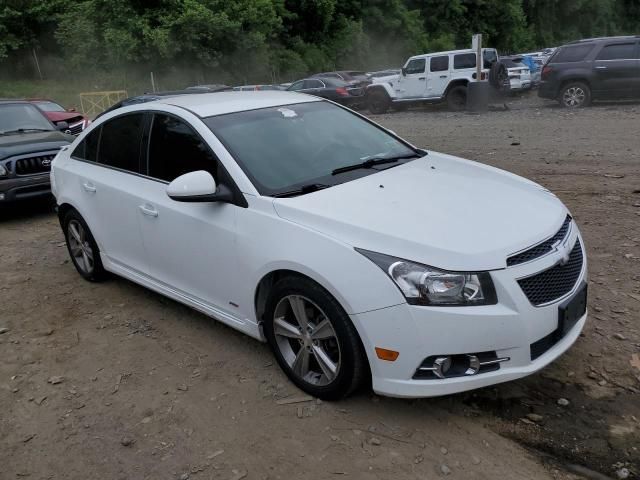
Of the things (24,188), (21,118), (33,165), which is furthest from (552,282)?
(21,118)

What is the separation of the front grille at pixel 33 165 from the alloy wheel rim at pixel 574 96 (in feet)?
43.0

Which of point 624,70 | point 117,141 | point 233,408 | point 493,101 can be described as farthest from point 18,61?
point 233,408

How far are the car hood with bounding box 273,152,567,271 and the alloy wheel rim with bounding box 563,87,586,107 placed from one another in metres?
13.3

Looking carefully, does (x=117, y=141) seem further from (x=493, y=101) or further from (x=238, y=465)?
(x=493, y=101)

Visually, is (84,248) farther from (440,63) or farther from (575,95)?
(440,63)

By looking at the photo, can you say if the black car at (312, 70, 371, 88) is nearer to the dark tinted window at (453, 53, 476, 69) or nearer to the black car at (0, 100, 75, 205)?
the dark tinted window at (453, 53, 476, 69)

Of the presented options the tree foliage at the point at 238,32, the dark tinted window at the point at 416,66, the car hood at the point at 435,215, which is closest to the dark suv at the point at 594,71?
the dark tinted window at the point at 416,66

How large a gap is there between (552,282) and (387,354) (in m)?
0.92

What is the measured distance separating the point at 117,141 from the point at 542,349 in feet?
11.1

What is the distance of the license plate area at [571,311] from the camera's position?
9.66 feet

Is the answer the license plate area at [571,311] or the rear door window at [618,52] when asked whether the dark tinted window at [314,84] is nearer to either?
the rear door window at [618,52]

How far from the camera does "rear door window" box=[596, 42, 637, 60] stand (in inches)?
584

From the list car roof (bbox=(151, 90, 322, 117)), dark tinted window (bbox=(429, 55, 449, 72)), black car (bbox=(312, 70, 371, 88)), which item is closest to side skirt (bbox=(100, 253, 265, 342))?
car roof (bbox=(151, 90, 322, 117))

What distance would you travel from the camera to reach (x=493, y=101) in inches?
707
